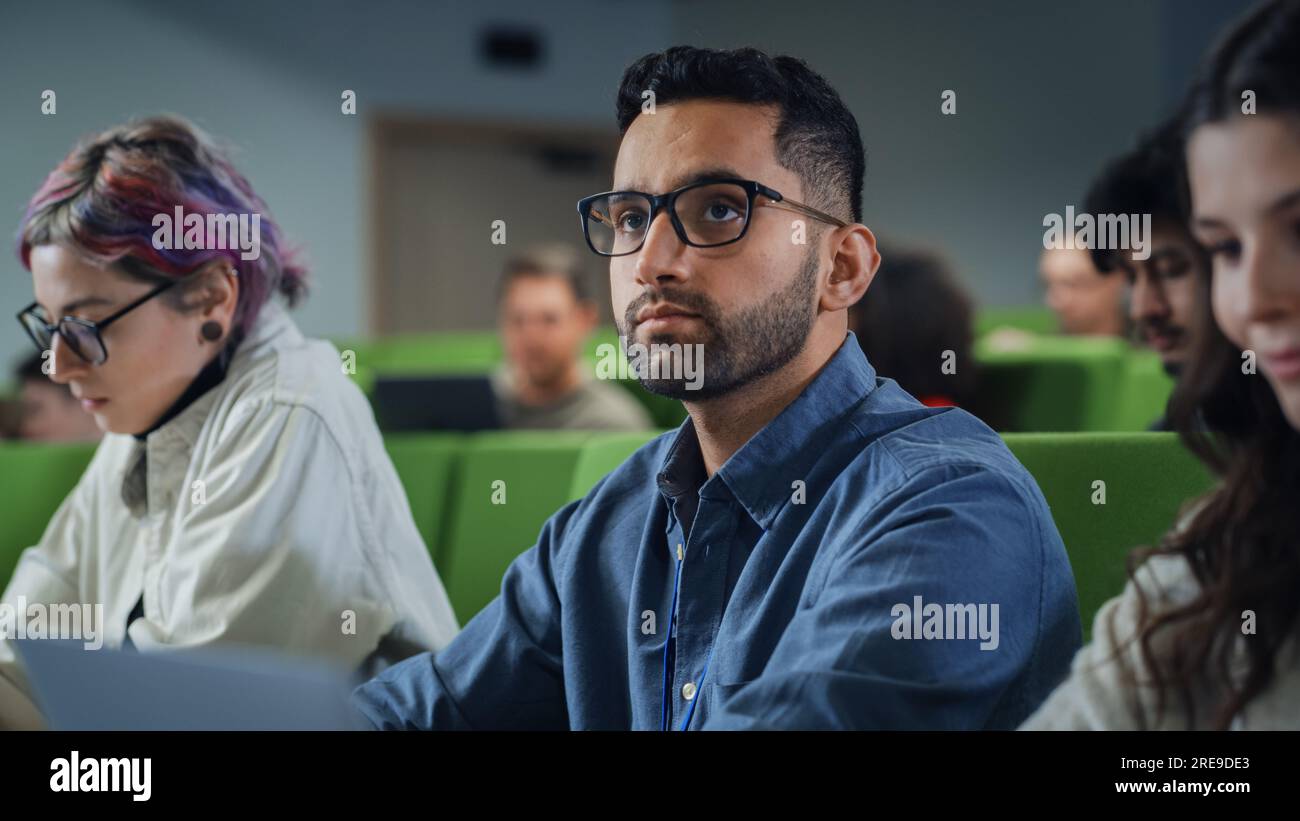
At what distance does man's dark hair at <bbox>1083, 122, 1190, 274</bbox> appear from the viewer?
1.16 metres

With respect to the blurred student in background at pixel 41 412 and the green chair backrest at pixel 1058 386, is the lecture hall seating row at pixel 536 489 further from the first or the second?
the green chair backrest at pixel 1058 386

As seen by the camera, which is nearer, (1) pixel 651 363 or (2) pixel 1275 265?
(2) pixel 1275 265

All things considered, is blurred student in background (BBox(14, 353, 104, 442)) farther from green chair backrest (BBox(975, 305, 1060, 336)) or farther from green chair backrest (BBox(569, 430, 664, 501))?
green chair backrest (BBox(975, 305, 1060, 336))

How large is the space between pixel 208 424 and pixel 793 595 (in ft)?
2.25

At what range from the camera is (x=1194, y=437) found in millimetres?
751

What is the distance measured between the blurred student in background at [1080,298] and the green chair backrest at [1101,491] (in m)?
2.60

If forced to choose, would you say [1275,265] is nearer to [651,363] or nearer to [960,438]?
[960,438]

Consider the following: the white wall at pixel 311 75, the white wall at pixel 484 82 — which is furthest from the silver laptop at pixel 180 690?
the white wall at pixel 311 75

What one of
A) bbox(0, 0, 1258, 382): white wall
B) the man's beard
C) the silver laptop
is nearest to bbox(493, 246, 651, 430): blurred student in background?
bbox(0, 0, 1258, 382): white wall

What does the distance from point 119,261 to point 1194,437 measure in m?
1.02

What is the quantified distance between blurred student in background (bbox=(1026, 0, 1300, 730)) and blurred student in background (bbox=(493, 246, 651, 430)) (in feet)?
6.82
